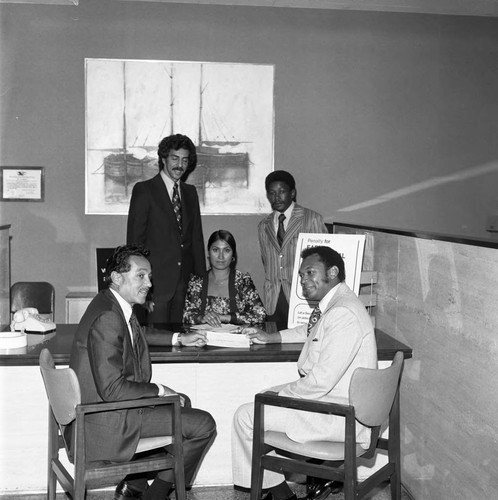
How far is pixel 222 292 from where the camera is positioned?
16.0 feet

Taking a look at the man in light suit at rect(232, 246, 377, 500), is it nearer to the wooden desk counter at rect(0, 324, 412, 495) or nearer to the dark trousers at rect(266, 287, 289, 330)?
the wooden desk counter at rect(0, 324, 412, 495)

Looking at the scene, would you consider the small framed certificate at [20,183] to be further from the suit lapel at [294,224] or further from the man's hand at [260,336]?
the man's hand at [260,336]

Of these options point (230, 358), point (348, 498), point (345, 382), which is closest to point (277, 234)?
point (230, 358)

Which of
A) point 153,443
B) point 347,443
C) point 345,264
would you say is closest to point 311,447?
point 347,443

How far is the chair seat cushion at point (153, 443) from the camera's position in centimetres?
325

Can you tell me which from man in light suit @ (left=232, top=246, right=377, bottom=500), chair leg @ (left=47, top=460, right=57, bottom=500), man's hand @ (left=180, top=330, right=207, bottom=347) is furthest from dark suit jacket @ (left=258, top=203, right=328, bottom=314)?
chair leg @ (left=47, top=460, right=57, bottom=500)

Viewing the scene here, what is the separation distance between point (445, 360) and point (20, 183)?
14.8 feet

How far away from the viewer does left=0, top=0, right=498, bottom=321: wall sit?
22.1 ft

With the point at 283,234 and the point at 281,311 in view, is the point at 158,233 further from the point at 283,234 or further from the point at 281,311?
the point at 281,311

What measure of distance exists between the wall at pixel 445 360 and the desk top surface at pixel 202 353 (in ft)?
0.67

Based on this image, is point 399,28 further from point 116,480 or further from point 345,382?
point 116,480

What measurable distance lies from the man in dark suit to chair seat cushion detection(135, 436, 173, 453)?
6.48 ft

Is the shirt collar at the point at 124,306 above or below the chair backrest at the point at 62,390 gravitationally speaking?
above

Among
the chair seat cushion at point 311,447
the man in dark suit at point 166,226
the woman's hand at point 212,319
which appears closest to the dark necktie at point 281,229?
the man in dark suit at point 166,226
